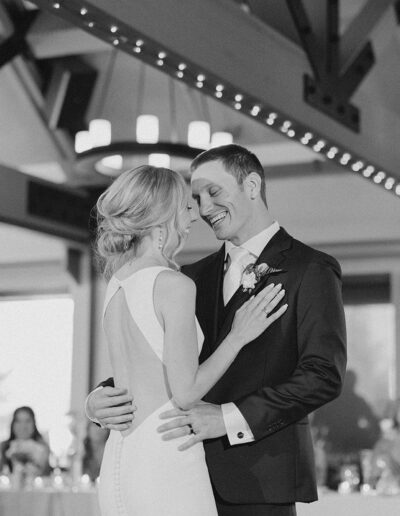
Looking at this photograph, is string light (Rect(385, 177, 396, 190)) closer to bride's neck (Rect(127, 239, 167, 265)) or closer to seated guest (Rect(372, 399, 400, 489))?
seated guest (Rect(372, 399, 400, 489))

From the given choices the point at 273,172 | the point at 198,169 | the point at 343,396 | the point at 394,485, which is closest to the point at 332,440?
the point at 343,396

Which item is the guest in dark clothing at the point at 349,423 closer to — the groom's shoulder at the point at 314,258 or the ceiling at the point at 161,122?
the ceiling at the point at 161,122

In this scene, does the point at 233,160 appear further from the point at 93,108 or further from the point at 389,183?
Answer: the point at 93,108

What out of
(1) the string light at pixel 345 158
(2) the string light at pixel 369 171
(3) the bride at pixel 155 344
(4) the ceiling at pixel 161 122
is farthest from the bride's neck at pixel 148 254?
(4) the ceiling at pixel 161 122

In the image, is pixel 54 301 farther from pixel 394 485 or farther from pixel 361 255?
pixel 394 485

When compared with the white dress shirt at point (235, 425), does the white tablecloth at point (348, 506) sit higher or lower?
lower

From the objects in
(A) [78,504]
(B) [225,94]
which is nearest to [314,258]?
(B) [225,94]

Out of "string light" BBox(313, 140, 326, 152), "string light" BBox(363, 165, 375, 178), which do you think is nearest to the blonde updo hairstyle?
"string light" BBox(313, 140, 326, 152)

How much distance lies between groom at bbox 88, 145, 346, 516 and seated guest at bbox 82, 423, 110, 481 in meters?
3.83

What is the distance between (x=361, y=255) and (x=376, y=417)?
142cm

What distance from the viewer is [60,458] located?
579 centimetres

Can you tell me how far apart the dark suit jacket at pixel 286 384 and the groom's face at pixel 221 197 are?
15 centimetres

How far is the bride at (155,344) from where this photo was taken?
6.89ft

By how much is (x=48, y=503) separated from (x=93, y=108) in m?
4.98
